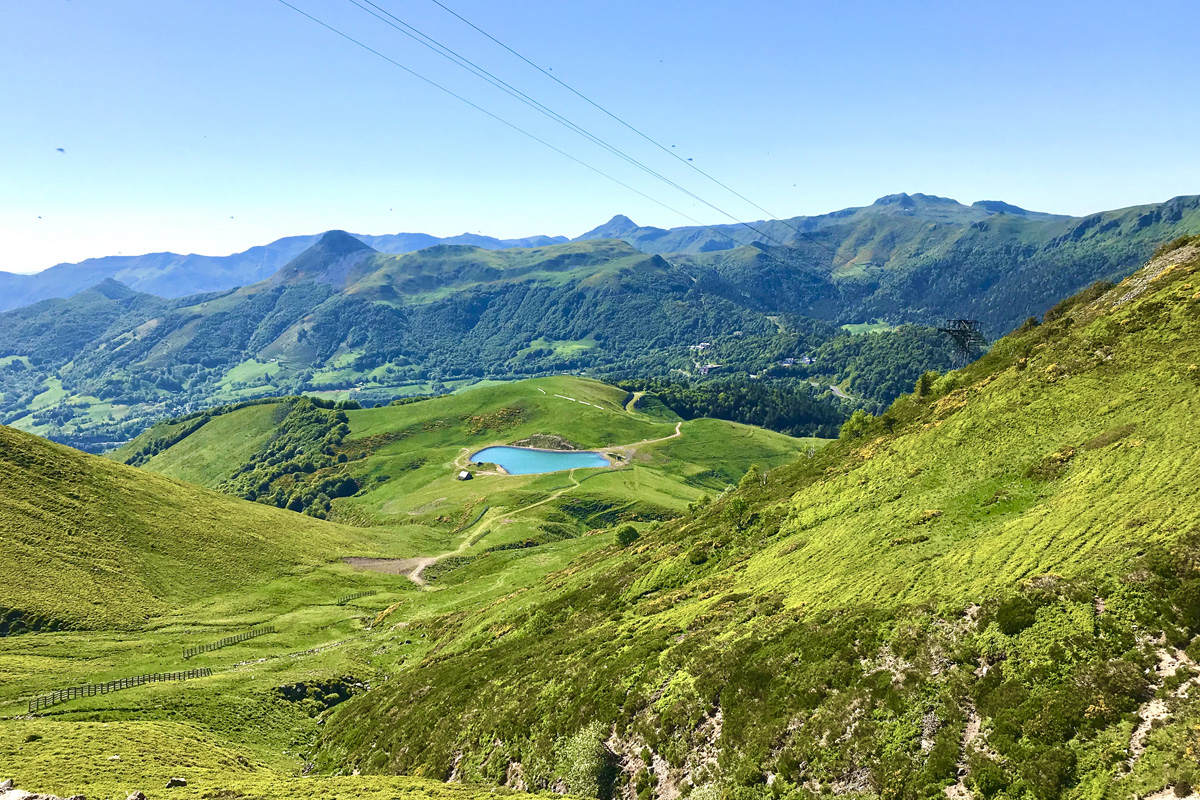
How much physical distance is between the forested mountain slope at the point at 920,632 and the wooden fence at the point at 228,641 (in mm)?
32501

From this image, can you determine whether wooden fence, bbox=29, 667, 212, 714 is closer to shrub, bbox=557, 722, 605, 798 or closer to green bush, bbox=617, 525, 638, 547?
green bush, bbox=617, 525, 638, 547

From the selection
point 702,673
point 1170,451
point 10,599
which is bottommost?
point 10,599

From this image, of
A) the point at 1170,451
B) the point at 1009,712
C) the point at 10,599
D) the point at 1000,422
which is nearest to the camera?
the point at 1009,712

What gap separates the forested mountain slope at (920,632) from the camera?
84.4 ft

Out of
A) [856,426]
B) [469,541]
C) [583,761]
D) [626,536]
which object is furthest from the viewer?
[469,541]

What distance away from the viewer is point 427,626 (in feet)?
297

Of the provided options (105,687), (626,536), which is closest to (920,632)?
(626,536)

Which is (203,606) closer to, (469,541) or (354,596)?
(354,596)

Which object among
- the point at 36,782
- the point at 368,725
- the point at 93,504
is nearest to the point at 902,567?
the point at 368,725

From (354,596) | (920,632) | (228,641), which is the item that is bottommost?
(354,596)

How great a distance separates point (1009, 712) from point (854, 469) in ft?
128

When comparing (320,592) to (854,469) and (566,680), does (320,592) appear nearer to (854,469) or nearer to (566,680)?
(566,680)

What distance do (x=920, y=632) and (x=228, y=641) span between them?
9265 cm

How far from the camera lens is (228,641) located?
8619 centimetres
